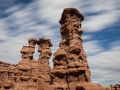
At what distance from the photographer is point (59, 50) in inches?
991

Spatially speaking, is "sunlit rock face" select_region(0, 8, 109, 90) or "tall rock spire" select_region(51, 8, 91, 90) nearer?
"sunlit rock face" select_region(0, 8, 109, 90)

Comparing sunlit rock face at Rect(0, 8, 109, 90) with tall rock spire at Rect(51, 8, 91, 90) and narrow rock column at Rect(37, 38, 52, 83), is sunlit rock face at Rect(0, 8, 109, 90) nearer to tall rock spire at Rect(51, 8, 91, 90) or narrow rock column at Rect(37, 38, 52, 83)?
tall rock spire at Rect(51, 8, 91, 90)

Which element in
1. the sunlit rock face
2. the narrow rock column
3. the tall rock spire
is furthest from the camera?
the narrow rock column

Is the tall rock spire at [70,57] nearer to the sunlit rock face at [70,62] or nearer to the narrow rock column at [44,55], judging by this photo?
the sunlit rock face at [70,62]

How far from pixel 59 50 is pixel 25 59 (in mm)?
35287

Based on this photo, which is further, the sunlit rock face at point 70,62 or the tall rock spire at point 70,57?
the tall rock spire at point 70,57

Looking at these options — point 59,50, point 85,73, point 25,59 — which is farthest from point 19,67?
point 85,73

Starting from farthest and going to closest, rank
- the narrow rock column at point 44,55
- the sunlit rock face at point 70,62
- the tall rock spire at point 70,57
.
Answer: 1. the narrow rock column at point 44,55
2. the tall rock spire at point 70,57
3. the sunlit rock face at point 70,62

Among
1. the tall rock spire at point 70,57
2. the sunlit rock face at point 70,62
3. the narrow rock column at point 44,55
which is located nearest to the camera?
the sunlit rock face at point 70,62

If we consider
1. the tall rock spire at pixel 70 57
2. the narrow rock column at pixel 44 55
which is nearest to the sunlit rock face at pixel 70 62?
the tall rock spire at pixel 70 57

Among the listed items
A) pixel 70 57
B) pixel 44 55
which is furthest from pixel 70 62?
pixel 44 55

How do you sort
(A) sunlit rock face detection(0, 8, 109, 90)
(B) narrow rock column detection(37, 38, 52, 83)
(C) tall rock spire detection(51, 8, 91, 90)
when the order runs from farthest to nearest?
1. (B) narrow rock column detection(37, 38, 52, 83)
2. (C) tall rock spire detection(51, 8, 91, 90)
3. (A) sunlit rock face detection(0, 8, 109, 90)

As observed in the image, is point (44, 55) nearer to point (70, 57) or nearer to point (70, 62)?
point (70, 57)

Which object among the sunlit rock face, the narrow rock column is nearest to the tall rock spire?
the sunlit rock face
